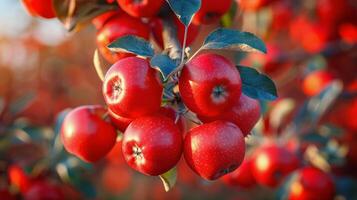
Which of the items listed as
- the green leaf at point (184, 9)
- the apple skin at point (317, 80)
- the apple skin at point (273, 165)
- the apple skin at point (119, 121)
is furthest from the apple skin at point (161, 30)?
the apple skin at point (317, 80)

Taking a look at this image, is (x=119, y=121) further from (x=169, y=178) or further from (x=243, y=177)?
(x=243, y=177)

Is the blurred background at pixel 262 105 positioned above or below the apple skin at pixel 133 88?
below

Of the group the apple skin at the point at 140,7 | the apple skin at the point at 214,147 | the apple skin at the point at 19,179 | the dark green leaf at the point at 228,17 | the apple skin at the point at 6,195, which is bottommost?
the apple skin at the point at 6,195

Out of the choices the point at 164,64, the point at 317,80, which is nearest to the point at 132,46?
the point at 164,64

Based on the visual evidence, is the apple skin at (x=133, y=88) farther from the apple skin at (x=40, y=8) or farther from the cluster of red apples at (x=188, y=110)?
the apple skin at (x=40, y=8)

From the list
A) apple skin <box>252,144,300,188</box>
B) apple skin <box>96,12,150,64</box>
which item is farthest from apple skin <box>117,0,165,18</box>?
apple skin <box>252,144,300,188</box>

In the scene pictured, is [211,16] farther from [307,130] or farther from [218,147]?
[307,130]

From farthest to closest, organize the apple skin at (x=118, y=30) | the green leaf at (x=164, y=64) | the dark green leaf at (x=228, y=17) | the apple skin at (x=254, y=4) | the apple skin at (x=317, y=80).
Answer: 1. the apple skin at (x=317, y=80)
2. the apple skin at (x=254, y=4)
3. the dark green leaf at (x=228, y=17)
4. the apple skin at (x=118, y=30)
5. the green leaf at (x=164, y=64)
